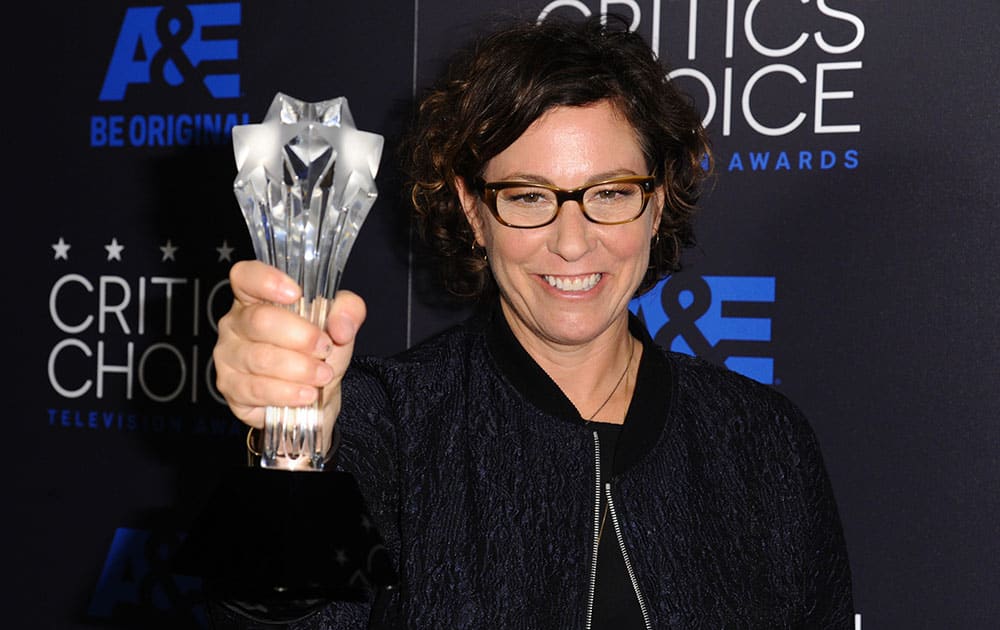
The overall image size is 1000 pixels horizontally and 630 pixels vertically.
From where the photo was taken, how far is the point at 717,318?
6.75 feet

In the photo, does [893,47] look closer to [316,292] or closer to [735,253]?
[735,253]

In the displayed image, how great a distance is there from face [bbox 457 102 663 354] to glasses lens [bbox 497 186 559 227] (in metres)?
0.01

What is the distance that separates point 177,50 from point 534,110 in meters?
1.31

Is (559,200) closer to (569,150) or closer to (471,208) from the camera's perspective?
(569,150)

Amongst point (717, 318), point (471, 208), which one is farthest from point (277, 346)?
point (717, 318)

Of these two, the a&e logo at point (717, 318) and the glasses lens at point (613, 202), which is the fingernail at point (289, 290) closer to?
the glasses lens at point (613, 202)

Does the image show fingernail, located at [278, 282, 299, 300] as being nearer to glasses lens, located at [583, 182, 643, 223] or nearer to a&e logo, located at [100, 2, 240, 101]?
glasses lens, located at [583, 182, 643, 223]

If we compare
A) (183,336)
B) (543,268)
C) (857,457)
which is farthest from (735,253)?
(183,336)

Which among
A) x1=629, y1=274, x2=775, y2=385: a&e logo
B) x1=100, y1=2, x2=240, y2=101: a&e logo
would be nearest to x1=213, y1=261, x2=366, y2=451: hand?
x1=629, y1=274, x2=775, y2=385: a&e logo

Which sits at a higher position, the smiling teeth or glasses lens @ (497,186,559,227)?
glasses lens @ (497,186,559,227)

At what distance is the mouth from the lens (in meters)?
1.42

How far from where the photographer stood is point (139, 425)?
244cm

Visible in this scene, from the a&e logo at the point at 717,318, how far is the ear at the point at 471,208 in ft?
2.08

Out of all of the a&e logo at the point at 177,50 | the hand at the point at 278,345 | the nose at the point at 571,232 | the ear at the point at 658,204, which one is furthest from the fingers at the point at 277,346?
the a&e logo at the point at 177,50
